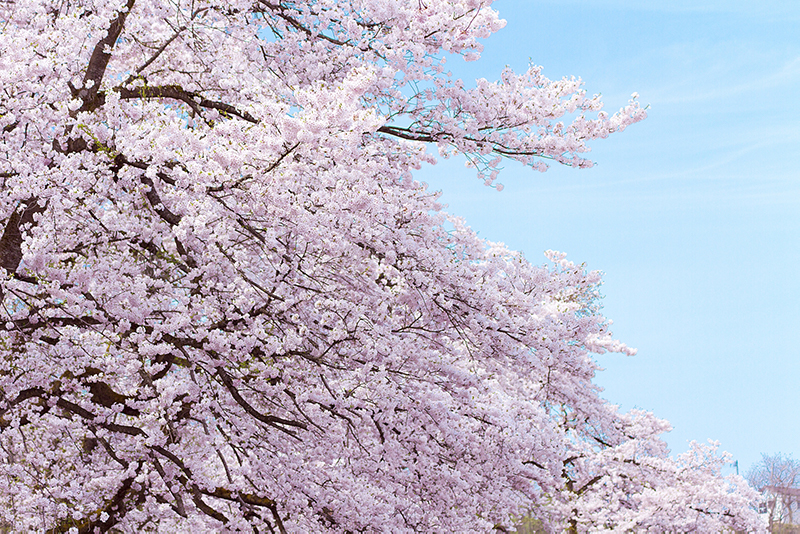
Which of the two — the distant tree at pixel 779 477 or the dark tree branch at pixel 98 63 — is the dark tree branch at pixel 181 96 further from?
the distant tree at pixel 779 477

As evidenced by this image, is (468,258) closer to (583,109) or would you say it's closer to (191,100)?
(583,109)

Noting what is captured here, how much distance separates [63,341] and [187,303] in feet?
4.14

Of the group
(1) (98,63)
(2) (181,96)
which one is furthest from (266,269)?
(1) (98,63)

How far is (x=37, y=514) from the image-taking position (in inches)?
346

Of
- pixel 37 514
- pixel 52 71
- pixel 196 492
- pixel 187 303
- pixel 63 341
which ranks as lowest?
pixel 37 514

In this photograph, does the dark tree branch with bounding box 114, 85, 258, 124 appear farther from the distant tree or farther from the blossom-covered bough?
the distant tree

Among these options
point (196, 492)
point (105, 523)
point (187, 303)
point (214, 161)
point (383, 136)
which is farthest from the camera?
point (105, 523)

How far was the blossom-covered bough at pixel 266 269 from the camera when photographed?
5.86m

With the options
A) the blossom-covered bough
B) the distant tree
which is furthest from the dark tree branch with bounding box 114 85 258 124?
the distant tree

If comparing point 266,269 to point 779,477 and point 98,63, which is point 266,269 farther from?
point 779,477

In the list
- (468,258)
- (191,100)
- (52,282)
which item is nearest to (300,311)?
(52,282)

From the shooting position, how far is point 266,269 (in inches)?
282

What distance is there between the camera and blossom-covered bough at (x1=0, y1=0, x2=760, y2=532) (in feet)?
19.2

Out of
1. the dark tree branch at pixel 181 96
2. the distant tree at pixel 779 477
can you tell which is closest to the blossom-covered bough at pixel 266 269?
the dark tree branch at pixel 181 96
